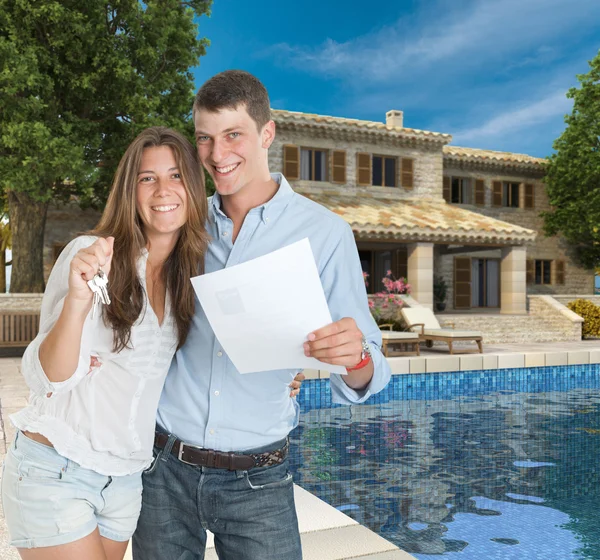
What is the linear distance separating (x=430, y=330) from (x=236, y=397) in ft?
41.2

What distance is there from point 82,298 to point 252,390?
561 mm

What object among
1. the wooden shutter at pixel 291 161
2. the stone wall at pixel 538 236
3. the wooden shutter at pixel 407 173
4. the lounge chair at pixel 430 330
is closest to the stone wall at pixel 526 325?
the lounge chair at pixel 430 330

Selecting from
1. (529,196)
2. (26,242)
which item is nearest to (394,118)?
(529,196)

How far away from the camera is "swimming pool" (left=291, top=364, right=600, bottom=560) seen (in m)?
4.46

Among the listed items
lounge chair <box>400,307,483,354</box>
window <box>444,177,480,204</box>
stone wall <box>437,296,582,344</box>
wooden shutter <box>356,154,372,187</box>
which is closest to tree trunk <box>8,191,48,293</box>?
lounge chair <box>400,307,483,354</box>

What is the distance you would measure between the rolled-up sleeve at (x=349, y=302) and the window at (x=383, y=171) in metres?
20.3

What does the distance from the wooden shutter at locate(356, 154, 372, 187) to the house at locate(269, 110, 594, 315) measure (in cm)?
3

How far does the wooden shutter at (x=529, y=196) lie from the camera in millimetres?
24688

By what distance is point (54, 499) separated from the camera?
5.05 feet

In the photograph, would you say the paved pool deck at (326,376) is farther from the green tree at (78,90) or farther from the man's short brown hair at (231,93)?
the green tree at (78,90)

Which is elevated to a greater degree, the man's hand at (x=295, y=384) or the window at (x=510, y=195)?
the window at (x=510, y=195)

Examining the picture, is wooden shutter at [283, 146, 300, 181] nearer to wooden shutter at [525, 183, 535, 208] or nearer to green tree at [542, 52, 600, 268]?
wooden shutter at [525, 183, 535, 208]

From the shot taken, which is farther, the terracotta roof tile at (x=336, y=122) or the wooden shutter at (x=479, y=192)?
the wooden shutter at (x=479, y=192)

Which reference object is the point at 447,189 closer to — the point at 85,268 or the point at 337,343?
the point at 337,343
